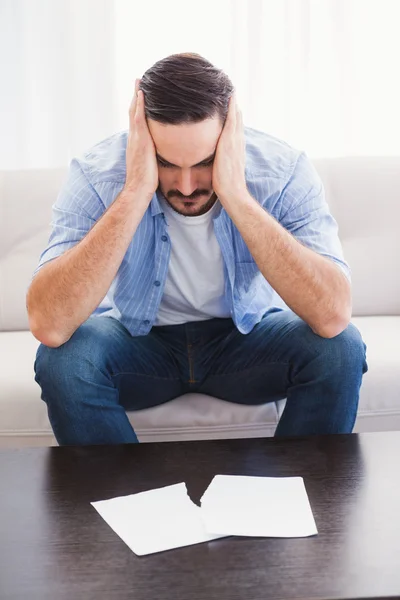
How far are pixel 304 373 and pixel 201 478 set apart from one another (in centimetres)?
49

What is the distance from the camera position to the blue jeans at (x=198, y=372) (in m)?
1.52

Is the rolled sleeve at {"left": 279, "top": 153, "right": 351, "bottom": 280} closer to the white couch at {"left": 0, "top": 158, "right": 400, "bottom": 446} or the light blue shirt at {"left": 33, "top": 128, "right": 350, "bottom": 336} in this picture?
the light blue shirt at {"left": 33, "top": 128, "right": 350, "bottom": 336}

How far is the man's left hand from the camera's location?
5.22 feet

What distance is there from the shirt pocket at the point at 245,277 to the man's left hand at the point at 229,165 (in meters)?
0.20

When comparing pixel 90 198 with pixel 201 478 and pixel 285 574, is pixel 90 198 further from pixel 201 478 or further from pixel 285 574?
pixel 285 574

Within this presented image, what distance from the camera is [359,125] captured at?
2.98 metres

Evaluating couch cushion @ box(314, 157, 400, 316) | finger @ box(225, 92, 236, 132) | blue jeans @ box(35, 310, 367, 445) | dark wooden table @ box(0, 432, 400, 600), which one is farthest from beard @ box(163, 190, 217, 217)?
couch cushion @ box(314, 157, 400, 316)

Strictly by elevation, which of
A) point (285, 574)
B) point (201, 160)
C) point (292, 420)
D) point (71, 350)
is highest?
point (201, 160)

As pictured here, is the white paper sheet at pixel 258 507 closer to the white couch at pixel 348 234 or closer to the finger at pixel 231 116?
the finger at pixel 231 116

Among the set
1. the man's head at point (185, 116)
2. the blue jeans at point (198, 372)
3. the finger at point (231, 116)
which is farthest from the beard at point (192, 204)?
the blue jeans at point (198, 372)

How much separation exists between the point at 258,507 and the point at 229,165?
2.57 feet

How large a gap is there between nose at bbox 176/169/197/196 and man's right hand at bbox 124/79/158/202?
56mm

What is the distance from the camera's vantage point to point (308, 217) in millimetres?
1692

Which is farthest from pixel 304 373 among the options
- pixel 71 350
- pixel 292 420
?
pixel 71 350
